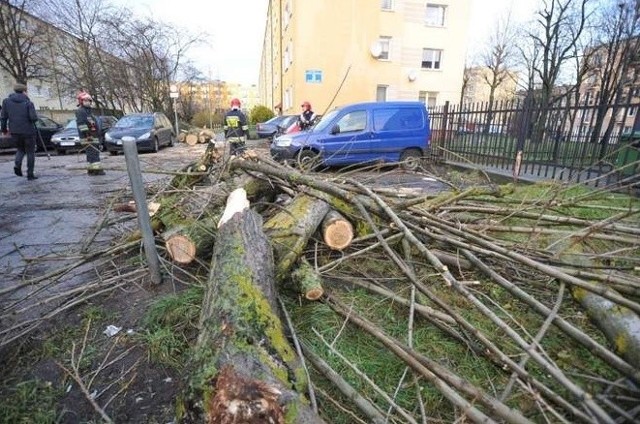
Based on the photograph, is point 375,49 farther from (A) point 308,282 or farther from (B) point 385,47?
(A) point 308,282

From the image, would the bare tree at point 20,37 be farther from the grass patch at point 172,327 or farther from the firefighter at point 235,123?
the grass patch at point 172,327

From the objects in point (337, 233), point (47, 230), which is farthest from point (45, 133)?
point (337, 233)

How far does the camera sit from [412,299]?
2.39m

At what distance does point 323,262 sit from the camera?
10.6ft

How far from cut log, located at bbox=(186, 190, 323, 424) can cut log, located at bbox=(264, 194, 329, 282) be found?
11.2 inches

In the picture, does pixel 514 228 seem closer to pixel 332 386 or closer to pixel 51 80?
pixel 332 386

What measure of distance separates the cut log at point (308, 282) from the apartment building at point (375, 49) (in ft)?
62.0

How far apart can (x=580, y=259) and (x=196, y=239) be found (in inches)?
127

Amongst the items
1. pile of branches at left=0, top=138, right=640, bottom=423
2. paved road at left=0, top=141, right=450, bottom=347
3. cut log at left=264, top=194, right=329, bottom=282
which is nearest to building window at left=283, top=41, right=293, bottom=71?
paved road at left=0, top=141, right=450, bottom=347

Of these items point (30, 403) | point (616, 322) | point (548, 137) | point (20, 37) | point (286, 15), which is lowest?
point (30, 403)

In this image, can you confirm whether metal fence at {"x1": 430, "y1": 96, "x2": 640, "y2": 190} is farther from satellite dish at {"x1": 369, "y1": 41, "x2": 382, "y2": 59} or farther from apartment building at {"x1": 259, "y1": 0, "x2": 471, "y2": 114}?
satellite dish at {"x1": 369, "y1": 41, "x2": 382, "y2": 59}

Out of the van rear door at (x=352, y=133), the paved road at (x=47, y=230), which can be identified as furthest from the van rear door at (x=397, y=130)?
the paved road at (x=47, y=230)

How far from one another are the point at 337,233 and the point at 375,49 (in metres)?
20.4

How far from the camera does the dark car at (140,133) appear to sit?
42.7 feet
